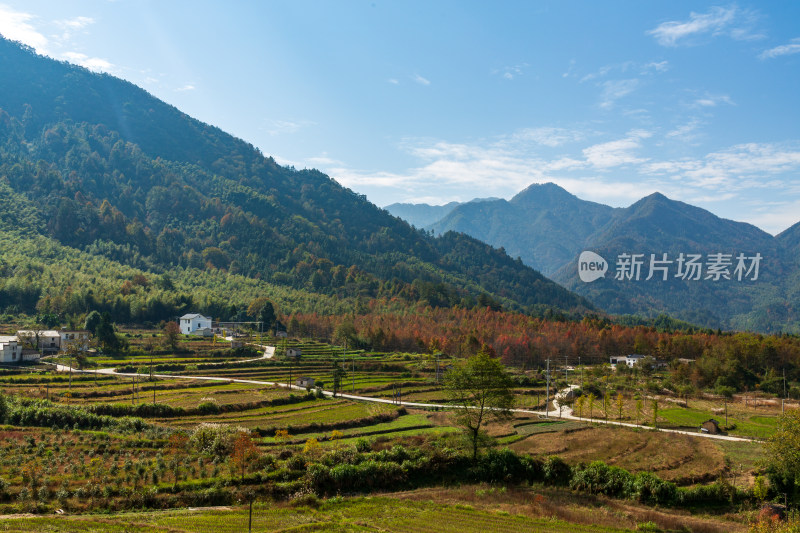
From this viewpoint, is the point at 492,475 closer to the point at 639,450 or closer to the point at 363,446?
the point at 363,446

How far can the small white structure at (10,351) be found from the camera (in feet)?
212

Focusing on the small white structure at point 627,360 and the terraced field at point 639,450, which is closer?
the terraced field at point 639,450

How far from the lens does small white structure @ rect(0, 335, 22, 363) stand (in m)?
64.6

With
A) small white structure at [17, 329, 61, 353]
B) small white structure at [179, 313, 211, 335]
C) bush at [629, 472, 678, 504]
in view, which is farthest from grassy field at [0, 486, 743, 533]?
small white structure at [179, 313, 211, 335]

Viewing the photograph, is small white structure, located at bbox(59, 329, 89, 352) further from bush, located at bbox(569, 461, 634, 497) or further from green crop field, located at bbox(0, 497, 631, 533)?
bush, located at bbox(569, 461, 634, 497)

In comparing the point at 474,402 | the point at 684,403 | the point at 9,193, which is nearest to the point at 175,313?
the point at 474,402

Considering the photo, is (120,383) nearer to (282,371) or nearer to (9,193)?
(282,371)

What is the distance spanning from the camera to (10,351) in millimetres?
65375

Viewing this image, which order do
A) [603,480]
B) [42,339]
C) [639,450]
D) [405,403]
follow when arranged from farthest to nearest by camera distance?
[42,339]
[405,403]
[639,450]
[603,480]

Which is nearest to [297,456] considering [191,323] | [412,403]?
[412,403]

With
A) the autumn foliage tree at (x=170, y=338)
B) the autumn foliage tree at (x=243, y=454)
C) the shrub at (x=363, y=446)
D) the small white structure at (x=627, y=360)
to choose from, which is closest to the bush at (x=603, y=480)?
the shrub at (x=363, y=446)

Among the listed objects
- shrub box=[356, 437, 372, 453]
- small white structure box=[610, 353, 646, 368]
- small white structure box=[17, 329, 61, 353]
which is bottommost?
shrub box=[356, 437, 372, 453]

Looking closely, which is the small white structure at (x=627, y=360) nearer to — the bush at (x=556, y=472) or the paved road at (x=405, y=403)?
the paved road at (x=405, y=403)

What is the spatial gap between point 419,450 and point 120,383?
39.3 meters
